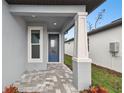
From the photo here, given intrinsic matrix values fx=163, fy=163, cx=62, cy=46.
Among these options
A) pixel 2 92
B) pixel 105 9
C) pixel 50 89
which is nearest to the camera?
pixel 2 92

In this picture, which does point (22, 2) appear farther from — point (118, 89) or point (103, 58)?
point (103, 58)

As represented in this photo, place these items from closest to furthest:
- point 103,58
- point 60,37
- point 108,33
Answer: point 108,33, point 103,58, point 60,37

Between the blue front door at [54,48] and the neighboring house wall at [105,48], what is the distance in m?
3.09

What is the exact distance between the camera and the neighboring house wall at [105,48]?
8922 millimetres

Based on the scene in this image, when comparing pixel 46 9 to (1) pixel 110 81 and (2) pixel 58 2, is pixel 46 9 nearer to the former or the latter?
(2) pixel 58 2

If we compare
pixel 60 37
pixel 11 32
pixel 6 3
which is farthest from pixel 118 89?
pixel 60 37

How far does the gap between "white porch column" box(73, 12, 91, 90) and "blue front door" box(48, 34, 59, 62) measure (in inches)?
331

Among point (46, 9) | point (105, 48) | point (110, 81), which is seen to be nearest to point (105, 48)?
point (105, 48)

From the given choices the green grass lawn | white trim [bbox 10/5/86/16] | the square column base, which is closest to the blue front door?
the green grass lawn

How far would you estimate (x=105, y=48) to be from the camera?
11.1m

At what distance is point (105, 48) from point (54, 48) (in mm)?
4695

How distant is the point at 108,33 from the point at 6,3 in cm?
707

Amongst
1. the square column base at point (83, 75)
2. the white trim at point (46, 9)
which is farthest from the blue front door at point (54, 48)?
the square column base at point (83, 75)

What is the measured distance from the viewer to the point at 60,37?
1391 centimetres
